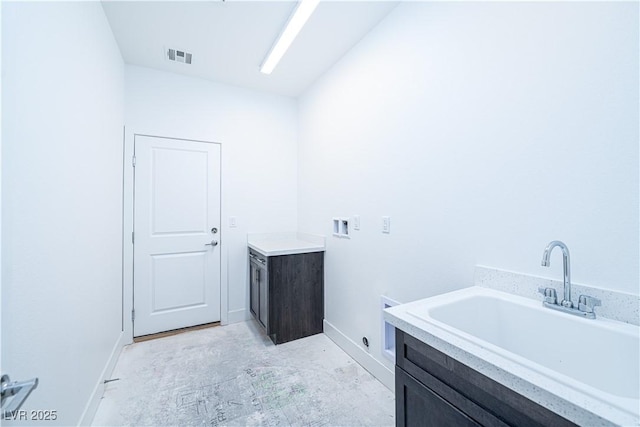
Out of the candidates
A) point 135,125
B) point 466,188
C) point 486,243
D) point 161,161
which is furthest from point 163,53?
point 486,243

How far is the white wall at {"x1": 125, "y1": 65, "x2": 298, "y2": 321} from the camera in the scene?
2.80 m

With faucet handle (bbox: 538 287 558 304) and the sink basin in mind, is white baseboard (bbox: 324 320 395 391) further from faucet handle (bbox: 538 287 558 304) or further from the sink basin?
faucet handle (bbox: 538 287 558 304)

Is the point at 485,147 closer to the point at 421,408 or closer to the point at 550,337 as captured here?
the point at 550,337

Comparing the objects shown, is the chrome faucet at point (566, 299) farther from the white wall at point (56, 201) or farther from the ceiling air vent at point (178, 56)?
the ceiling air vent at point (178, 56)

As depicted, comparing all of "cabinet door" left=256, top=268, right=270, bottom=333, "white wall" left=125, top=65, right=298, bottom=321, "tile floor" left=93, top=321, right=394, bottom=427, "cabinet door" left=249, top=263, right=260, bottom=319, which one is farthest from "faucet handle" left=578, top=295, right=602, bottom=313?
"white wall" left=125, top=65, right=298, bottom=321

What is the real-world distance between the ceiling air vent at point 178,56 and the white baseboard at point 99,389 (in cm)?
266

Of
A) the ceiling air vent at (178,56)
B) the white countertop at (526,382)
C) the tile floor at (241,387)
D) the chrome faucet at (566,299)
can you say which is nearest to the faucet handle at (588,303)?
the chrome faucet at (566,299)

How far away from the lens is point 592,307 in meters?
1.01

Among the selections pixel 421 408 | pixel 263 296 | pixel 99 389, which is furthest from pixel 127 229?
pixel 421 408

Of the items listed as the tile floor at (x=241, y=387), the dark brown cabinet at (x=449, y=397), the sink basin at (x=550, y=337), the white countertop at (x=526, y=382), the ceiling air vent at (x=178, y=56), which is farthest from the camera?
the ceiling air vent at (x=178, y=56)

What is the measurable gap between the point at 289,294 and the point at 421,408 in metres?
1.79

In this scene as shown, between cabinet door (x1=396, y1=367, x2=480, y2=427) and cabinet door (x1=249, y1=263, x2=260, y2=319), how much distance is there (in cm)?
199

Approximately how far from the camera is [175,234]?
2.89 metres

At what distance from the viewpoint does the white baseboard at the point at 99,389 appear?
1.57 m
